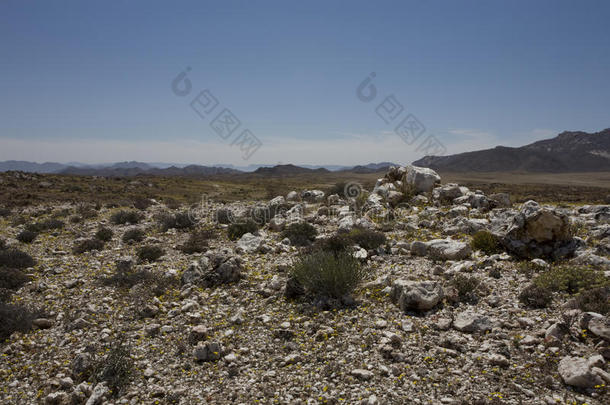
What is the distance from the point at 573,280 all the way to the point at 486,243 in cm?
294

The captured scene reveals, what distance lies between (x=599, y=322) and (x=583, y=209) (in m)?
12.0

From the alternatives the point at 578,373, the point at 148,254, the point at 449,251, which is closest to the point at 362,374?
the point at 578,373

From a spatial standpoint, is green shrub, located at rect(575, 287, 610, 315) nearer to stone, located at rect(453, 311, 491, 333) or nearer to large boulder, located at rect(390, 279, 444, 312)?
stone, located at rect(453, 311, 491, 333)

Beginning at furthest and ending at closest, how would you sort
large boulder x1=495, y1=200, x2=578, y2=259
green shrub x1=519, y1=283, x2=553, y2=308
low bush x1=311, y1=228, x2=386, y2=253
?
low bush x1=311, y1=228, x2=386, y2=253 < large boulder x1=495, y1=200, x2=578, y2=259 < green shrub x1=519, y1=283, x2=553, y2=308

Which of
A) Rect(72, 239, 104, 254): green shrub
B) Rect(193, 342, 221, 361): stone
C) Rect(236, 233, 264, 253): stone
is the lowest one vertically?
Rect(193, 342, 221, 361): stone

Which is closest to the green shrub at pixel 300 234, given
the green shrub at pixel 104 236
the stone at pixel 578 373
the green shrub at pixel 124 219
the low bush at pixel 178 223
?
the low bush at pixel 178 223

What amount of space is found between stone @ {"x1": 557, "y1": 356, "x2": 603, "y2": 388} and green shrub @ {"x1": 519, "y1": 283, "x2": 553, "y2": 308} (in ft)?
5.24

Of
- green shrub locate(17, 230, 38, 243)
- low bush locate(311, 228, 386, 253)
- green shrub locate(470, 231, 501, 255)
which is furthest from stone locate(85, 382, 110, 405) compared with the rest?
green shrub locate(17, 230, 38, 243)

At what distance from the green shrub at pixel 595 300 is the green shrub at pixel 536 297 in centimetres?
41

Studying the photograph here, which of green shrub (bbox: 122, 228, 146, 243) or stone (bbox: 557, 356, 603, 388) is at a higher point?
green shrub (bbox: 122, 228, 146, 243)

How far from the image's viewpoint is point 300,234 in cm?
1171

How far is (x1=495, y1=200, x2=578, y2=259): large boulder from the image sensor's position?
26.8ft

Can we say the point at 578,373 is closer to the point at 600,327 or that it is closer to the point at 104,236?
the point at 600,327

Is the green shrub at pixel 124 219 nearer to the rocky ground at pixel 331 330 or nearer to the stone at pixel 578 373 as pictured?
the rocky ground at pixel 331 330
